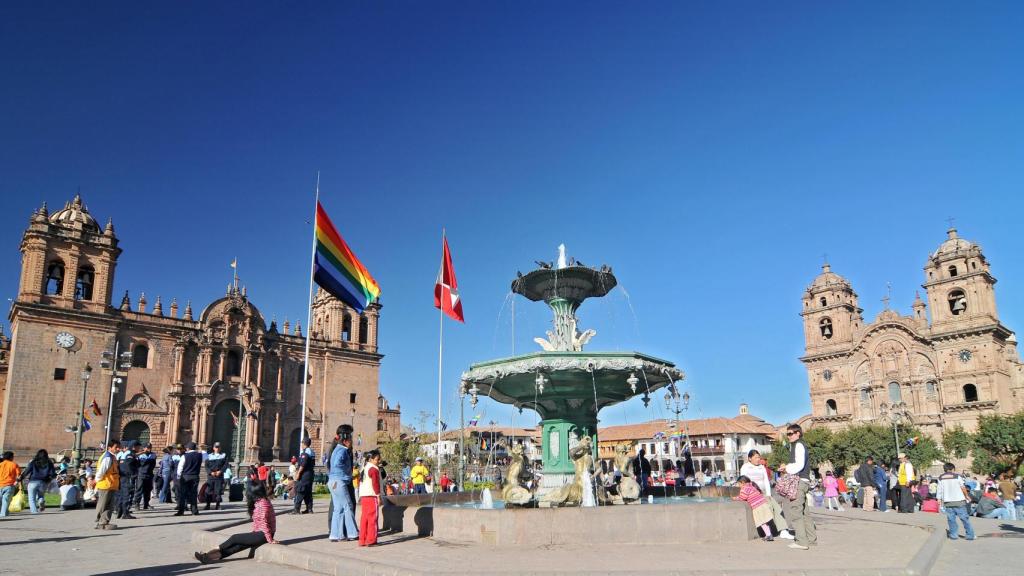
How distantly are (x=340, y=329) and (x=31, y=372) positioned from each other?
59.6 ft

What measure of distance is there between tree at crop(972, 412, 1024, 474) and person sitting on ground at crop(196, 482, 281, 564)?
44.5 meters

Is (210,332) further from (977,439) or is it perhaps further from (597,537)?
(977,439)

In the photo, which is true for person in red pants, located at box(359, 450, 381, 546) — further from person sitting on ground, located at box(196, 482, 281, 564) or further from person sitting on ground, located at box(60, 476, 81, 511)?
person sitting on ground, located at box(60, 476, 81, 511)

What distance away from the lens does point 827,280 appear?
6356cm

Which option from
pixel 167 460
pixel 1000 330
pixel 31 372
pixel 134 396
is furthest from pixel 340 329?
pixel 1000 330

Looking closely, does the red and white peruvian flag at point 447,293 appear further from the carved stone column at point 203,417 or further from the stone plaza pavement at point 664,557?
the carved stone column at point 203,417

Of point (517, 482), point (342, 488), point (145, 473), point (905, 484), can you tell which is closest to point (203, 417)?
point (145, 473)

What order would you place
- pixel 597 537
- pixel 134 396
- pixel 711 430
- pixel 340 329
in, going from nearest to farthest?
pixel 597 537, pixel 134 396, pixel 340 329, pixel 711 430


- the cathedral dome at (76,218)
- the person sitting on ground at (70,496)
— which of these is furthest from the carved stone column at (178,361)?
the person sitting on ground at (70,496)

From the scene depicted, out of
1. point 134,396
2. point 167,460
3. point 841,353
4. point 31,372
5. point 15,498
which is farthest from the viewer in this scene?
point 841,353

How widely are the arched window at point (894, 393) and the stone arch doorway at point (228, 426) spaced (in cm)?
4977

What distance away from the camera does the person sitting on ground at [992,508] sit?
A: 14.1m

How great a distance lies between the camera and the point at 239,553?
7.81 meters

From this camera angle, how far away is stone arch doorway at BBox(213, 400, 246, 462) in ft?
131
